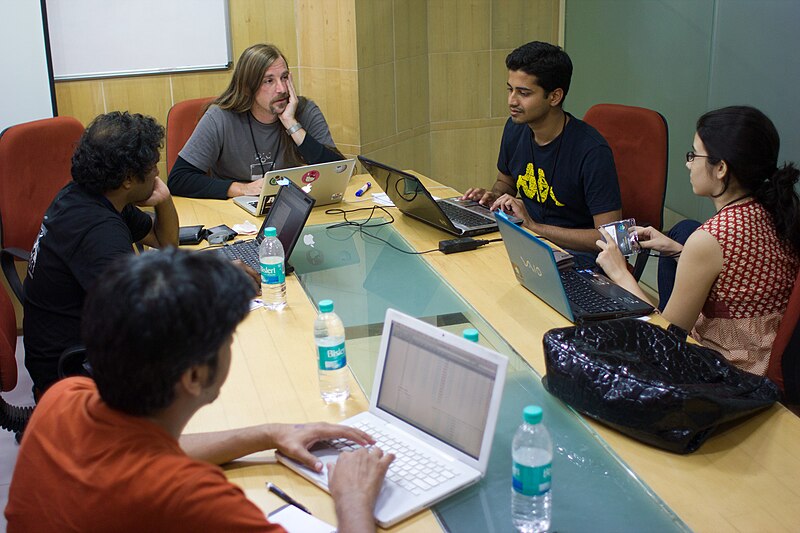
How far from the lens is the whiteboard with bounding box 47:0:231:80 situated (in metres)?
4.21

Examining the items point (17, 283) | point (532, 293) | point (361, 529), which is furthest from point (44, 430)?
point (17, 283)

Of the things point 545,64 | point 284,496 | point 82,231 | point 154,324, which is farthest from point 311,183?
point 154,324

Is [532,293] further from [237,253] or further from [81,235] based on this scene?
[81,235]

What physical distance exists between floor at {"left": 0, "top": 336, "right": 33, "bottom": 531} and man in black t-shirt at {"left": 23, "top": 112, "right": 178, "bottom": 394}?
1.33ft

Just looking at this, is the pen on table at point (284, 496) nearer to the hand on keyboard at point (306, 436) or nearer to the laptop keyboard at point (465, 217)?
the hand on keyboard at point (306, 436)

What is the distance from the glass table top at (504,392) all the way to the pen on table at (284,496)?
0.25 metres

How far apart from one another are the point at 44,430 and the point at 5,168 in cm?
250

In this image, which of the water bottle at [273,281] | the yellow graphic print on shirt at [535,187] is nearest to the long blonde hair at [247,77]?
the yellow graphic print on shirt at [535,187]

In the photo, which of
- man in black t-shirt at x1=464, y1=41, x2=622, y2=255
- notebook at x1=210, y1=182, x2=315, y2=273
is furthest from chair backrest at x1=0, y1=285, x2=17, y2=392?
man in black t-shirt at x1=464, y1=41, x2=622, y2=255

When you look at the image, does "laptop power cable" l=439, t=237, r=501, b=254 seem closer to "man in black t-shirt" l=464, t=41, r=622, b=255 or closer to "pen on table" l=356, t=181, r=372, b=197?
"man in black t-shirt" l=464, t=41, r=622, b=255

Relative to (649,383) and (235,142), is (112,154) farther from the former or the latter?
(649,383)

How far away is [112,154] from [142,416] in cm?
135

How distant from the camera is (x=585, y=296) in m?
2.43

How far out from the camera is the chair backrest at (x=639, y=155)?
3.49m
